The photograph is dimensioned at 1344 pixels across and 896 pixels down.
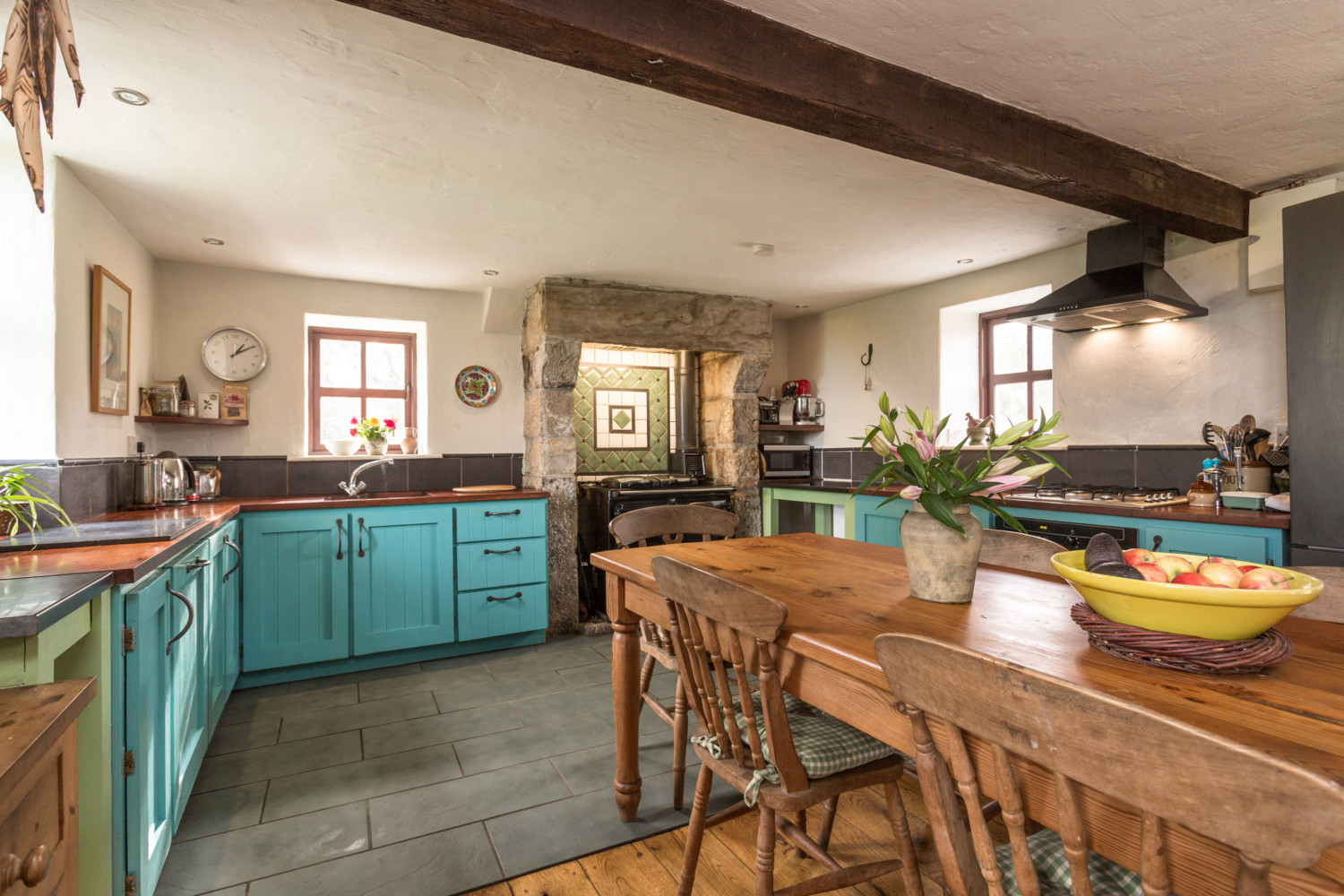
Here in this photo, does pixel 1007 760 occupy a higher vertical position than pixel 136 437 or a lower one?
lower

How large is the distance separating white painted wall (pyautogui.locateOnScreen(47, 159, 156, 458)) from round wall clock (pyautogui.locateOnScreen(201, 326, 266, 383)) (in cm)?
61

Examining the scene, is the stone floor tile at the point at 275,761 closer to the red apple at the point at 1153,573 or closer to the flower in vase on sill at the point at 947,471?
the flower in vase on sill at the point at 947,471

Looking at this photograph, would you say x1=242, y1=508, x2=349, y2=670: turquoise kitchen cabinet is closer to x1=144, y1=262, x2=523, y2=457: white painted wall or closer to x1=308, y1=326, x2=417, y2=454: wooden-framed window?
x1=144, y1=262, x2=523, y2=457: white painted wall

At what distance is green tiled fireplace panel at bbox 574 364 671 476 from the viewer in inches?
200

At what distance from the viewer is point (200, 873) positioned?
186 centimetres

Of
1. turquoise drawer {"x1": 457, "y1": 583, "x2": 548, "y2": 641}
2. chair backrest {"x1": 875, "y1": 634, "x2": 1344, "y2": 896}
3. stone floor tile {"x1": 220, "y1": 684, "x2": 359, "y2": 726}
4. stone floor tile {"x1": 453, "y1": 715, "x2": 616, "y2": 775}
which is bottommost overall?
stone floor tile {"x1": 220, "y1": 684, "x2": 359, "y2": 726}

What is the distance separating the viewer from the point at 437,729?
9.21 ft

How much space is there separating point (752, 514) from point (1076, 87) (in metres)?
3.36

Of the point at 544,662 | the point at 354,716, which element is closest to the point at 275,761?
the point at 354,716

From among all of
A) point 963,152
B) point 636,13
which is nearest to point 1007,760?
point 636,13

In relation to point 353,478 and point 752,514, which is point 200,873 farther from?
point 752,514

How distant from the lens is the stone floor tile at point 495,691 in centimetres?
311

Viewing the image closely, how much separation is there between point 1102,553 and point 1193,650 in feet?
0.68

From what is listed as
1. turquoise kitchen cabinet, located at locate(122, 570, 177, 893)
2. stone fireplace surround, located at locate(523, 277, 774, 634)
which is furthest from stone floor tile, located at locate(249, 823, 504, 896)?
stone fireplace surround, located at locate(523, 277, 774, 634)
